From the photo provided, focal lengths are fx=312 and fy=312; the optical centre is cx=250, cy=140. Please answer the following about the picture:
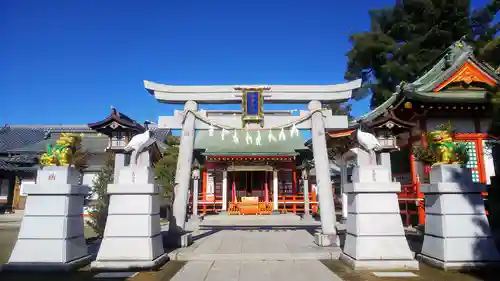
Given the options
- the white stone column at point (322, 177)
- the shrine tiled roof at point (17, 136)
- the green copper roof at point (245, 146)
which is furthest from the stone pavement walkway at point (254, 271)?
the shrine tiled roof at point (17, 136)

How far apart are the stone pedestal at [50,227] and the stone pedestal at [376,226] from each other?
20.7ft

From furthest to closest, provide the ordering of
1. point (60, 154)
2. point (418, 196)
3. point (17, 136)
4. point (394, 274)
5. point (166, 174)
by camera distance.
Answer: point (17, 136) → point (166, 174) → point (418, 196) → point (60, 154) → point (394, 274)

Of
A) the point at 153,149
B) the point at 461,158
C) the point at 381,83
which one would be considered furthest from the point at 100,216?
the point at 381,83

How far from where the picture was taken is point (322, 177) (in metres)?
9.76

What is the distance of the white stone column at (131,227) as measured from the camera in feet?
22.5

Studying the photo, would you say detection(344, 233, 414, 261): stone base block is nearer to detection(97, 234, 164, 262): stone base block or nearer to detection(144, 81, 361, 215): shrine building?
detection(144, 81, 361, 215): shrine building

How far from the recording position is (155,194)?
24.4ft

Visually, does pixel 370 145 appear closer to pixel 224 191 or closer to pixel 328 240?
pixel 328 240

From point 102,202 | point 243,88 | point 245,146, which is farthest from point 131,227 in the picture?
point 245,146

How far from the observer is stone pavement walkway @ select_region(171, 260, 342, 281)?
6168 millimetres

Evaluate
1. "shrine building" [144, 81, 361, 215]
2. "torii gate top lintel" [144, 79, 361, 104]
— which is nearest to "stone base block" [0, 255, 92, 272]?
"shrine building" [144, 81, 361, 215]

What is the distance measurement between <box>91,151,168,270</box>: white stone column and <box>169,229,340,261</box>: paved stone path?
1.25 metres

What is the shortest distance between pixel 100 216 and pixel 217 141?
1581cm

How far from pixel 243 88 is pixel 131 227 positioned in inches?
231
